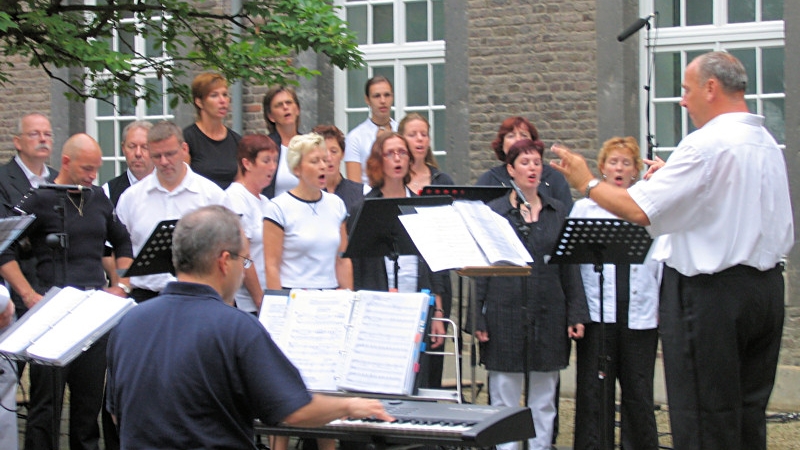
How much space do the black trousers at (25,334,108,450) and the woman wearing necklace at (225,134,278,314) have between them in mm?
988

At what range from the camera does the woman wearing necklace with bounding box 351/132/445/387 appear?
734 centimetres

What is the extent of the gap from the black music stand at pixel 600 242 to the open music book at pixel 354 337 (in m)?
1.49

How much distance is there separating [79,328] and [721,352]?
316cm

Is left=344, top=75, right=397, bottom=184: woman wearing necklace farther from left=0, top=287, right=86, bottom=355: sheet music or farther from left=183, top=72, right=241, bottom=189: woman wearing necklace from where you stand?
left=0, top=287, right=86, bottom=355: sheet music

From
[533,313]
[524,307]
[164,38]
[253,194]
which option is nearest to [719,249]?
[524,307]

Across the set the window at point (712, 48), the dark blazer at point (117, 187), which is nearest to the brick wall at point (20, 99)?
the dark blazer at point (117, 187)

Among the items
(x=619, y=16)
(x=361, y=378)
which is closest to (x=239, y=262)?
(x=361, y=378)

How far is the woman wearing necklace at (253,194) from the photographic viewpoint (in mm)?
7207

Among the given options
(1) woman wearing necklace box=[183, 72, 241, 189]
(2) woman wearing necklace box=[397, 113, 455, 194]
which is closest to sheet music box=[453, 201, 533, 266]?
(2) woman wearing necklace box=[397, 113, 455, 194]

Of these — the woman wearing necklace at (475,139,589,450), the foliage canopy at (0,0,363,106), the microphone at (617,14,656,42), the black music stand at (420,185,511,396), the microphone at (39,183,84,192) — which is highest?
the microphone at (617,14,656,42)

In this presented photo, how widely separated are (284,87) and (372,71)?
321 centimetres

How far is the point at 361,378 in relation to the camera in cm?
508

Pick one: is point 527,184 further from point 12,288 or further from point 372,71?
point 372,71

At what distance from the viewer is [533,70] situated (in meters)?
10.3
